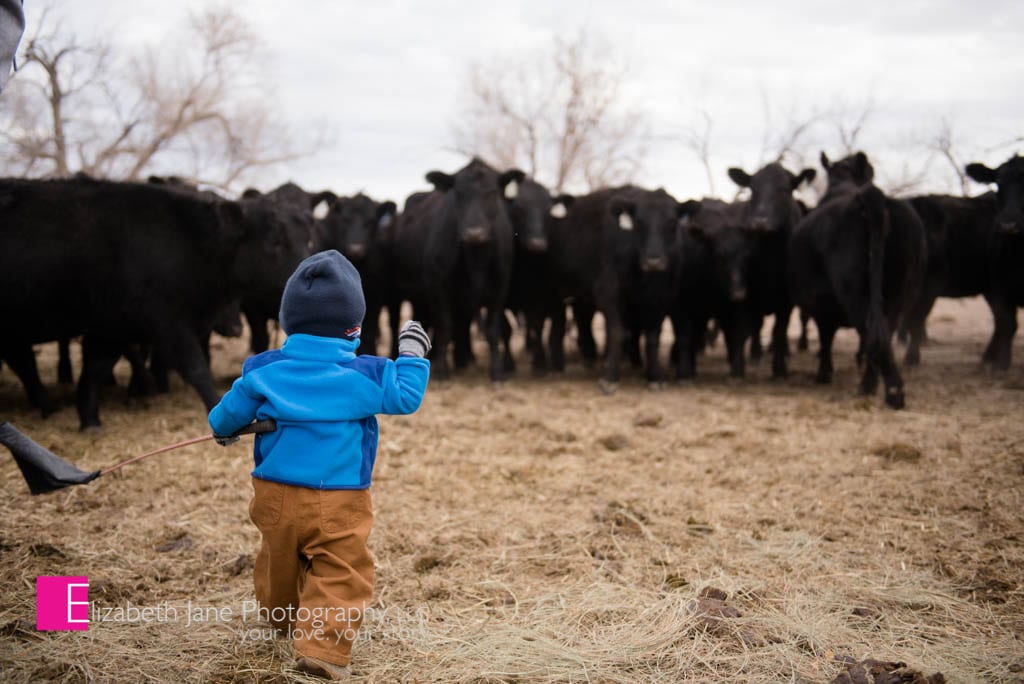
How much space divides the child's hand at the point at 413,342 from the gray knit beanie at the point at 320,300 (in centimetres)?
20

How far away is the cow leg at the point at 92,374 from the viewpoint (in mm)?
6801

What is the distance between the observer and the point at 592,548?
4266mm

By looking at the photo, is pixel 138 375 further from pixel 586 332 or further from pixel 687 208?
pixel 687 208

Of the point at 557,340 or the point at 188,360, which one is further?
the point at 557,340

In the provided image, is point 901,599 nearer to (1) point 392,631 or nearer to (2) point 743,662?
(2) point 743,662

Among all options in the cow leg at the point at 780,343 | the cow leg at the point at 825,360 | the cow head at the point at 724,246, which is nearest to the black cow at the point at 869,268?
the cow leg at the point at 825,360

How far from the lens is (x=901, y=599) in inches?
142

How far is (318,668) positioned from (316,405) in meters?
0.86

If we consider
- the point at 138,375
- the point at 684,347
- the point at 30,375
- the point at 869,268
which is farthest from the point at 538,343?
the point at 30,375

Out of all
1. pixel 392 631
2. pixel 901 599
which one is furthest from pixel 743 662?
pixel 392 631

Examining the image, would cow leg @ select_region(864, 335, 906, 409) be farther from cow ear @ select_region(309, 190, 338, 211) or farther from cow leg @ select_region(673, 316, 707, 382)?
cow ear @ select_region(309, 190, 338, 211)

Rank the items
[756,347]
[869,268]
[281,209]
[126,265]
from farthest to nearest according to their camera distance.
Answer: [756,347] < [869,268] < [281,209] < [126,265]

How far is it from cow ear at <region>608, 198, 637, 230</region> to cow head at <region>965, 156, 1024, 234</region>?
3.94m

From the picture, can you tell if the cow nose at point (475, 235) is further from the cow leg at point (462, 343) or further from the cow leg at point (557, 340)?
the cow leg at point (557, 340)
